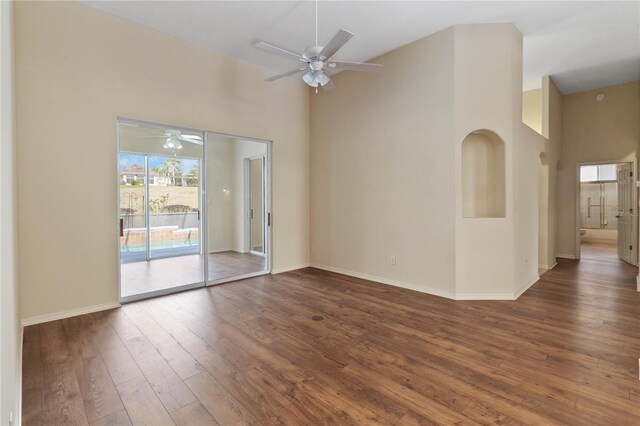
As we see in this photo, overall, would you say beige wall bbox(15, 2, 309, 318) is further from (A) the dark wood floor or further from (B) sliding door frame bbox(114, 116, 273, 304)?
(A) the dark wood floor

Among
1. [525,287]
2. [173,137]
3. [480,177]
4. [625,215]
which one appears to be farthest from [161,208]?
Answer: [625,215]

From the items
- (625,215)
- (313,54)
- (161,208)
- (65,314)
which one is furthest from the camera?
(625,215)

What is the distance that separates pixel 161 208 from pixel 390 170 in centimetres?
390

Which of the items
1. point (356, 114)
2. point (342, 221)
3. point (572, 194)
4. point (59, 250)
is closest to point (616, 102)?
point (572, 194)

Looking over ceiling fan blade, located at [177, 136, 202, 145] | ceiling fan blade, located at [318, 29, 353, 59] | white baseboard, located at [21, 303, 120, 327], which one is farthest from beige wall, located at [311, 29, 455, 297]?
white baseboard, located at [21, 303, 120, 327]

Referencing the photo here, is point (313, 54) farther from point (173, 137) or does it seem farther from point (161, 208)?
point (161, 208)

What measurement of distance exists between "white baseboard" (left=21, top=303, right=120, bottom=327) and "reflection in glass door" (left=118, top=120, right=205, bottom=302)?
1.47 ft

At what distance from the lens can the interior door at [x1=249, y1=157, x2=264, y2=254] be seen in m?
5.65

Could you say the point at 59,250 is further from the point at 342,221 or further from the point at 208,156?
the point at 342,221

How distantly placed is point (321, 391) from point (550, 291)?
4.08 m

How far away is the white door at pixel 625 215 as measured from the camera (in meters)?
6.30

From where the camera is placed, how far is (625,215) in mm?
6492

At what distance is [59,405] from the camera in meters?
2.04

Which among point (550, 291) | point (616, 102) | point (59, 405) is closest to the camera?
point (59, 405)
